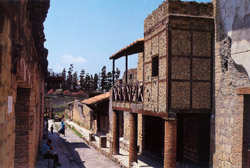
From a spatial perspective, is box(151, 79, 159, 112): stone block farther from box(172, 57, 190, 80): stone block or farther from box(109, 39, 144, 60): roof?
box(109, 39, 144, 60): roof

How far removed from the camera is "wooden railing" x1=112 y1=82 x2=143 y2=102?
12.2 m

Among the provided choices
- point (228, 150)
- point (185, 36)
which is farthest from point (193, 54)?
point (228, 150)

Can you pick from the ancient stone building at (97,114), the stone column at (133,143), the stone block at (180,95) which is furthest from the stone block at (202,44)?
the ancient stone building at (97,114)

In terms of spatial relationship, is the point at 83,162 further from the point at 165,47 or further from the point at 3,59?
the point at 3,59

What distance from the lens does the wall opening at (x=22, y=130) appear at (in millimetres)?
7172

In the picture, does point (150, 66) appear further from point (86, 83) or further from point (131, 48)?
point (86, 83)

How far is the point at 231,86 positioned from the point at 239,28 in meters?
1.68

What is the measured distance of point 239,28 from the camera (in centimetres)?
807

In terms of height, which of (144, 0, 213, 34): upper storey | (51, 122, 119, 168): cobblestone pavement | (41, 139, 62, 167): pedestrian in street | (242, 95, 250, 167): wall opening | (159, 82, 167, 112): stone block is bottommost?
(51, 122, 119, 168): cobblestone pavement

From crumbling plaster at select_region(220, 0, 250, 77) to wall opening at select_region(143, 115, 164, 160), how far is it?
6950 millimetres

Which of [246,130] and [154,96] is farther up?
[154,96]

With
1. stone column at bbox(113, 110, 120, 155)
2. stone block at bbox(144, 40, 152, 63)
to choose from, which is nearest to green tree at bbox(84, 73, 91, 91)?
stone column at bbox(113, 110, 120, 155)

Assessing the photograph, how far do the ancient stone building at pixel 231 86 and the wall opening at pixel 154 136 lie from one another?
202 inches

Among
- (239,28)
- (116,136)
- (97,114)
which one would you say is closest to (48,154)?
(116,136)
